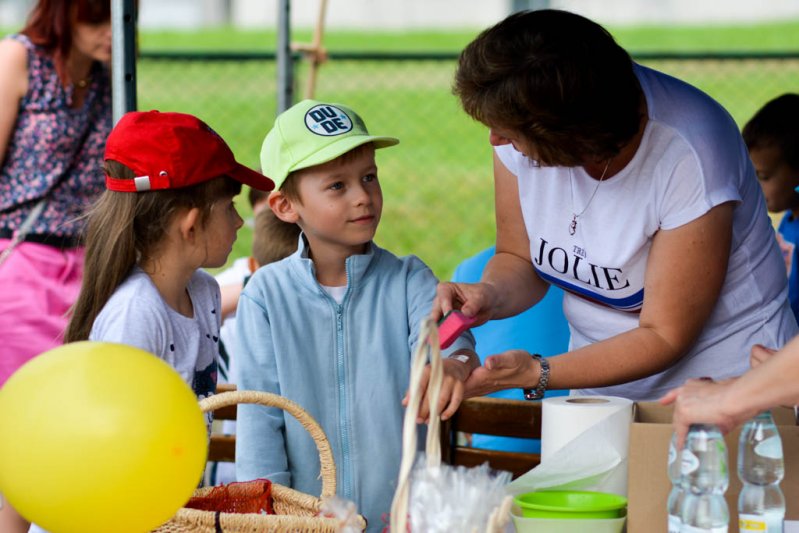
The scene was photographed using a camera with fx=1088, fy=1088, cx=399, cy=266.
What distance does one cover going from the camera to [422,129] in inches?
384

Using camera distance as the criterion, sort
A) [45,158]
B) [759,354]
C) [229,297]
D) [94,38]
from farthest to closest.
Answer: [229,297] < [45,158] < [94,38] < [759,354]

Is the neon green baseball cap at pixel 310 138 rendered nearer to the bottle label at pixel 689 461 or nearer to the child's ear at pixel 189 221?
the child's ear at pixel 189 221

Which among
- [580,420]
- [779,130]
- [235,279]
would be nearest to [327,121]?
[580,420]

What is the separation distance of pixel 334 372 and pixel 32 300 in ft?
3.78

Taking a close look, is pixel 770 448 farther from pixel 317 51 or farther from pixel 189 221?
pixel 317 51

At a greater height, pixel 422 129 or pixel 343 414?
pixel 422 129

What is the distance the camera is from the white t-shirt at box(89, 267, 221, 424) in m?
2.20

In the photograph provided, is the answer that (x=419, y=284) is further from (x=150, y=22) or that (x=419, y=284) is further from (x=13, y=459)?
(x=150, y=22)

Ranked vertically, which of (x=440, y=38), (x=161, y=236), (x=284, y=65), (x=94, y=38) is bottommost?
(x=161, y=236)

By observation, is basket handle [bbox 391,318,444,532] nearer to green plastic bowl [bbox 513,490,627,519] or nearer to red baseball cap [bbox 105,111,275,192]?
green plastic bowl [bbox 513,490,627,519]

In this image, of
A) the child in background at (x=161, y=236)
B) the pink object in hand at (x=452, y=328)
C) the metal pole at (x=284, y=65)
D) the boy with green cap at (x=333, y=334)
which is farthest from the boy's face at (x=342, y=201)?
the metal pole at (x=284, y=65)

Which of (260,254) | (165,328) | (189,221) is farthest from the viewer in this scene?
(260,254)

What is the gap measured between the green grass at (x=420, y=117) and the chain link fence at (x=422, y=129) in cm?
1

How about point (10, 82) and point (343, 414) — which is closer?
point (343, 414)
